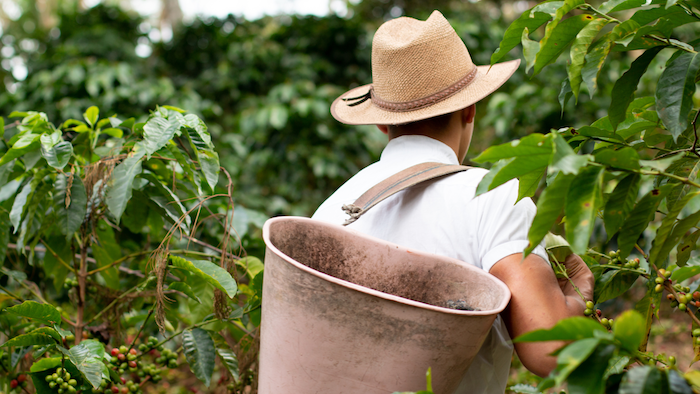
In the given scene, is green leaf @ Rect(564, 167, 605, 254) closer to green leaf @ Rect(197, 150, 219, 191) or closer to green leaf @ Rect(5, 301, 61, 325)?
green leaf @ Rect(197, 150, 219, 191)

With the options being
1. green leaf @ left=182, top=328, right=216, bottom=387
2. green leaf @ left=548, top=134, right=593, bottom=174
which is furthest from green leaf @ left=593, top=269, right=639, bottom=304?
green leaf @ left=182, top=328, right=216, bottom=387

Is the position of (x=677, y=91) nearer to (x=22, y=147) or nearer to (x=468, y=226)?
(x=468, y=226)

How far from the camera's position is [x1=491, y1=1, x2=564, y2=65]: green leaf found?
825mm

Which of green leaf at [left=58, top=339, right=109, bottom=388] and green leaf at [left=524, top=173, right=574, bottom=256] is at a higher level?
green leaf at [left=524, top=173, right=574, bottom=256]

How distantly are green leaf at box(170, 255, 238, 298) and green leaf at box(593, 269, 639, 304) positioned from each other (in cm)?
74

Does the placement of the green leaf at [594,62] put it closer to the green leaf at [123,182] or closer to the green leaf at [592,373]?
the green leaf at [592,373]

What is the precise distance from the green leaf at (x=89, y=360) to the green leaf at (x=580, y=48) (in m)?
1.04

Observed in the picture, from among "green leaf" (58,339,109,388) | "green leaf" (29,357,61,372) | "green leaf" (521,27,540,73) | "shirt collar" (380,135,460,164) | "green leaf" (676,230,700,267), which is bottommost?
"green leaf" (29,357,61,372)

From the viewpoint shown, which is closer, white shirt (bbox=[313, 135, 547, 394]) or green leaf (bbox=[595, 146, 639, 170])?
green leaf (bbox=[595, 146, 639, 170])

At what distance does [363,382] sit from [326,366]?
0.06 meters

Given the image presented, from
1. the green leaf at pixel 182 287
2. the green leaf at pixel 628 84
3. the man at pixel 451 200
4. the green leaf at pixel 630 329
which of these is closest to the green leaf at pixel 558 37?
the green leaf at pixel 628 84

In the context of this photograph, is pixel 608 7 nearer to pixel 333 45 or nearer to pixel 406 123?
pixel 406 123

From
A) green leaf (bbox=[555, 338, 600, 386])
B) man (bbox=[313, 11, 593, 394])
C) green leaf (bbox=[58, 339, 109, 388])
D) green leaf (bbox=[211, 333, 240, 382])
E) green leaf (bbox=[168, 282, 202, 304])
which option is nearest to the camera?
green leaf (bbox=[555, 338, 600, 386])

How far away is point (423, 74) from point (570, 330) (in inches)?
26.5
